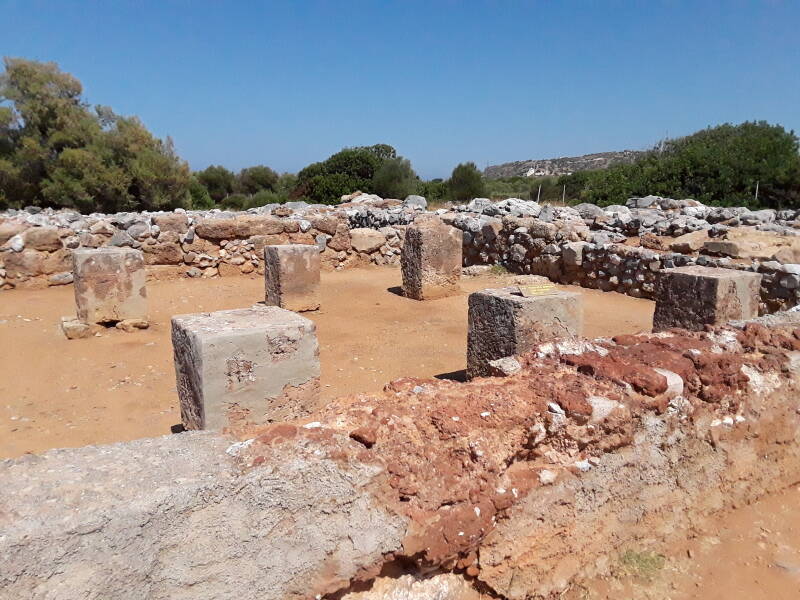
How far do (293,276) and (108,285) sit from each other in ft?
7.50

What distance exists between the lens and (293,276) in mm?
7812

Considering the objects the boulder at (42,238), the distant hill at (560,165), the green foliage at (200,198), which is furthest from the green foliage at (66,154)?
the distant hill at (560,165)

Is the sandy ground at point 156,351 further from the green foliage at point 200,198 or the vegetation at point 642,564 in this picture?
the green foliage at point 200,198

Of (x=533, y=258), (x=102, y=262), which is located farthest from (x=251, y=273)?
(x=533, y=258)

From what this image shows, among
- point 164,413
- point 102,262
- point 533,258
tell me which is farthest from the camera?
point 533,258

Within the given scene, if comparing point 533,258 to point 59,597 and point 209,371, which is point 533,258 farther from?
point 59,597

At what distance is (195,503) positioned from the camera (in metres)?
1.75

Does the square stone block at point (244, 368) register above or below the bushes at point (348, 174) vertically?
below

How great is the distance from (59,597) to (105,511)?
246 mm

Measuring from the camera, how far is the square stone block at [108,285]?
658 centimetres

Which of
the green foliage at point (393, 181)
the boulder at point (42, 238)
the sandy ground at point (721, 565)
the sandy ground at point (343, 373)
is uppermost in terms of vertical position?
the green foliage at point (393, 181)

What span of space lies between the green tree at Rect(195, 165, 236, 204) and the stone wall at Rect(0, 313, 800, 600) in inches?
1356

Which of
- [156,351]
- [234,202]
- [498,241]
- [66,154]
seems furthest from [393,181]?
[156,351]

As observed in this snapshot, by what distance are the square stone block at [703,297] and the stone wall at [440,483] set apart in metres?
2.05
